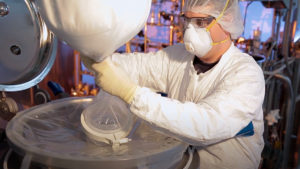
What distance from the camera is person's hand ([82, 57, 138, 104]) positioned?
0.71 m

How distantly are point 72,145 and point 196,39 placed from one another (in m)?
0.57

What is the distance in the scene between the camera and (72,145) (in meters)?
0.77

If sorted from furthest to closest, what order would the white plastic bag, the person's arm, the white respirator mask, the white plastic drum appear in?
1. the white respirator mask
2. the person's arm
3. the white plastic drum
4. the white plastic bag

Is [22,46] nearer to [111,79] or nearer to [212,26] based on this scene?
[111,79]

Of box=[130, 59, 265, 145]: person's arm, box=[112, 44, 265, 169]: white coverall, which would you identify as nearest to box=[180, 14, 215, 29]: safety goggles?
box=[112, 44, 265, 169]: white coverall

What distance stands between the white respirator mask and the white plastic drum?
352mm

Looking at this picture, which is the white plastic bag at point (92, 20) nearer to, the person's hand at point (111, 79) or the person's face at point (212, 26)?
the person's hand at point (111, 79)

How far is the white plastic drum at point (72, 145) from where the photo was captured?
2.07 ft

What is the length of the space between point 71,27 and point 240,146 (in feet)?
2.57

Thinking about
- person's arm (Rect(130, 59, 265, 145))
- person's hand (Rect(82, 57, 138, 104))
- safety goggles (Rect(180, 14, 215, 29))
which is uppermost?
safety goggles (Rect(180, 14, 215, 29))

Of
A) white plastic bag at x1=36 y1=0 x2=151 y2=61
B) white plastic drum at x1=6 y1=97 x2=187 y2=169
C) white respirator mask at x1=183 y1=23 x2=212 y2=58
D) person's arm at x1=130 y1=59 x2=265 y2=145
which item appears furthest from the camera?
white respirator mask at x1=183 y1=23 x2=212 y2=58

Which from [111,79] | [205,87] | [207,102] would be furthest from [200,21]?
[111,79]

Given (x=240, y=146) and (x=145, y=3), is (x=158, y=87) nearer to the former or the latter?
(x=240, y=146)

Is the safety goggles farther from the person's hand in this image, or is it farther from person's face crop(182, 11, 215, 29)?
the person's hand
